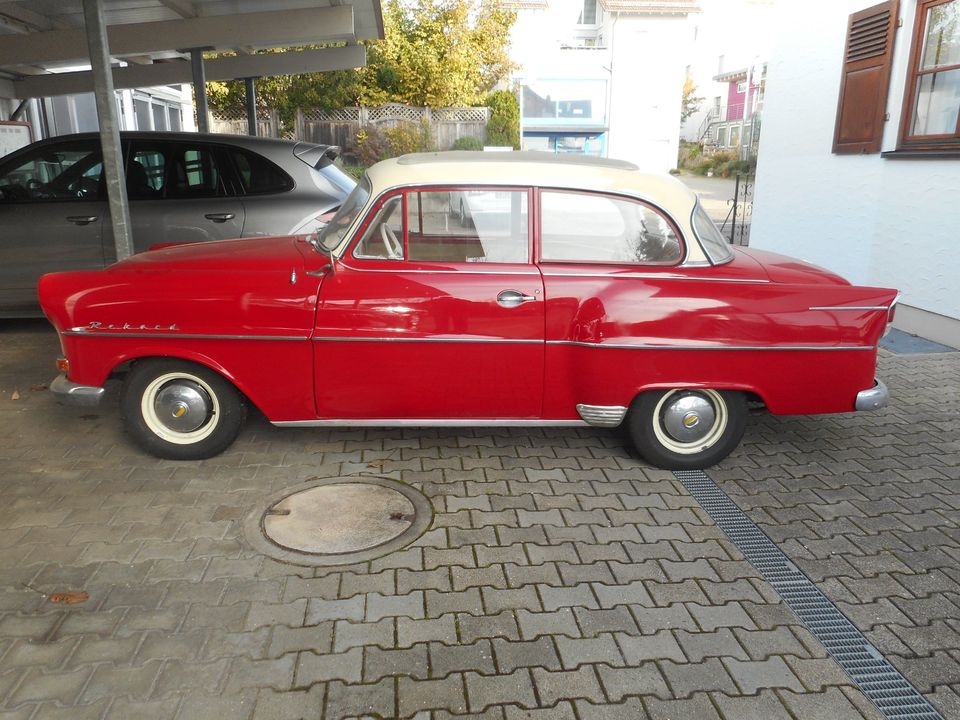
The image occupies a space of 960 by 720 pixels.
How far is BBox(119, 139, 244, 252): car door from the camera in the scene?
6.68 metres

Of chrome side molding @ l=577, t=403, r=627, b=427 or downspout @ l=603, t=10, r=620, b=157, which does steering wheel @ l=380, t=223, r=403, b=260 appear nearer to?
chrome side molding @ l=577, t=403, r=627, b=427

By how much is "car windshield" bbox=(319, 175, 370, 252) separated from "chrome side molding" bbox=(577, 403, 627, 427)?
1.64 metres

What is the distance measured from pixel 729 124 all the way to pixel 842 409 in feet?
125

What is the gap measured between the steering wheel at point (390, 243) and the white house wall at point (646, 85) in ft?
96.2

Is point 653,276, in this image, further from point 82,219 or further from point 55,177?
point 55,177

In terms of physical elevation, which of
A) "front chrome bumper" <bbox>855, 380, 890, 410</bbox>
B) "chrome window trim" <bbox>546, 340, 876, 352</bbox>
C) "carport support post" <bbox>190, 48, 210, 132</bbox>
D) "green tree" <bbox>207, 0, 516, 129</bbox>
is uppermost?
"green tree" <bbox>207, 0, 516, 129</bbox>

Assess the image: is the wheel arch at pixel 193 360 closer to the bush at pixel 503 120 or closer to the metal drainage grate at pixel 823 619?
the metal drainage grate at pixel 823 619

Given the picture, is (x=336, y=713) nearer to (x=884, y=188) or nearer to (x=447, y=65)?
(x=884, y=188)

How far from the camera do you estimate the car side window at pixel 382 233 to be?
409 centimetres

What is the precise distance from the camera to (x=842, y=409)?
419 centimetres

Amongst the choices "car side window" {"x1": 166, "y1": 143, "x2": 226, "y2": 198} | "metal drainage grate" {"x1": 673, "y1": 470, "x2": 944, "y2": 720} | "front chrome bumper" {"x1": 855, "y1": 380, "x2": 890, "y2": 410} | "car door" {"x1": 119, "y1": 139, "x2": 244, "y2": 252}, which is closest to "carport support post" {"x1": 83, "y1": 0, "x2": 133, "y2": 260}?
"car door" {"x1": 119, "y1": 139, "x2": 244, "y2": 252}

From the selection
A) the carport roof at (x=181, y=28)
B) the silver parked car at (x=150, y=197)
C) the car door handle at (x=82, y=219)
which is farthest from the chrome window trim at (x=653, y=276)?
the carport roof at (x=181, y=28)

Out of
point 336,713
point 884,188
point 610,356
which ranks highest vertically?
point 884,188

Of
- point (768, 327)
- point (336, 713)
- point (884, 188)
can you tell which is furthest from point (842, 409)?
point (884, 188)
